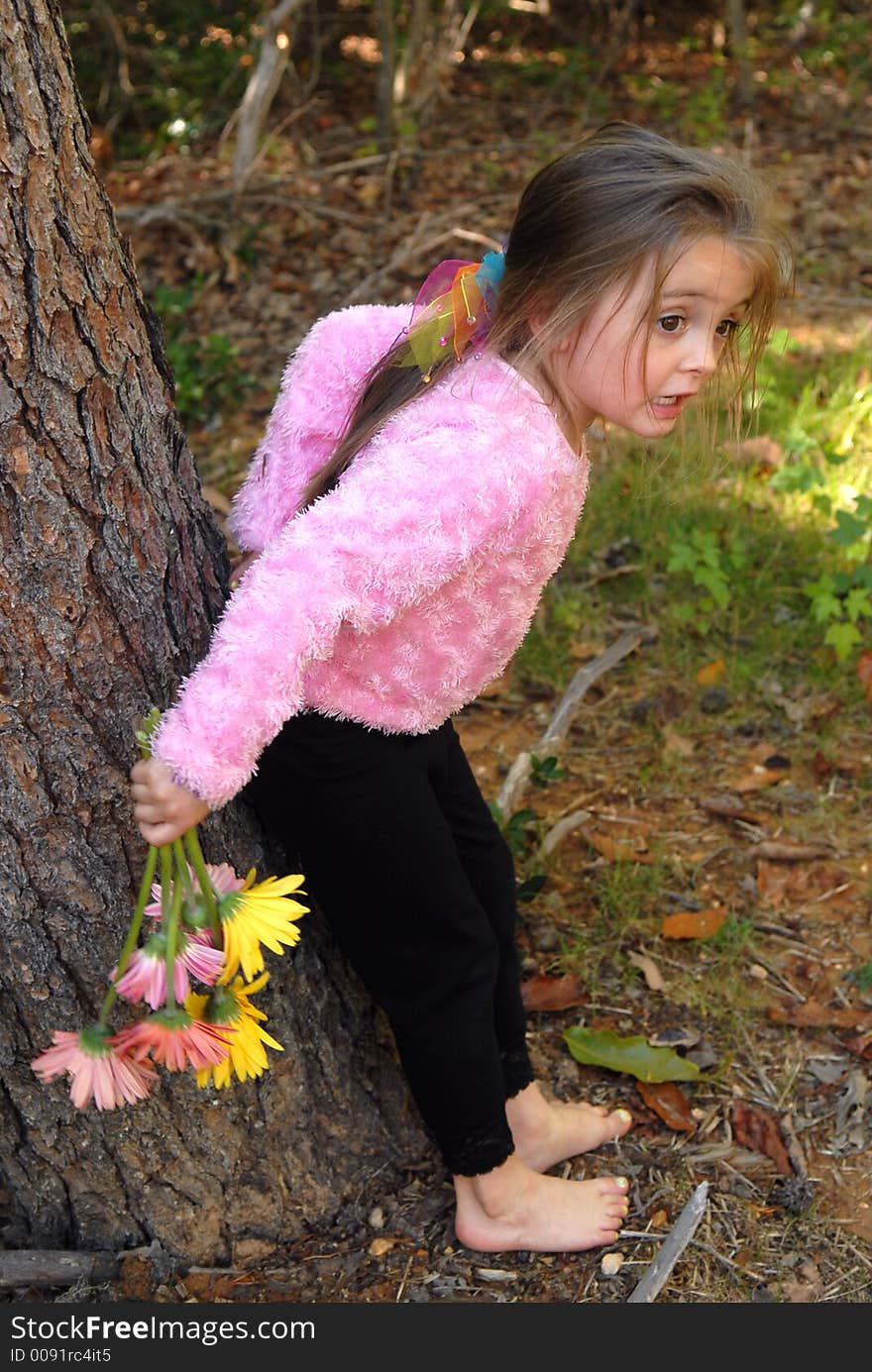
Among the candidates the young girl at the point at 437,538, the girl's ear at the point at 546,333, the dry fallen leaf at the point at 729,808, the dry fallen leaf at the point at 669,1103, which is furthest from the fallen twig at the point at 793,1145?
the girl's ear at the point at 546,333

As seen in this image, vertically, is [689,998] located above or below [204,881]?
below

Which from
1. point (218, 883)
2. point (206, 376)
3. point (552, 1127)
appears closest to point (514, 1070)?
point (552, 1127)

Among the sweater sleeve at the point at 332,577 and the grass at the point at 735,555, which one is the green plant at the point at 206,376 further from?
the sweater sleeve at the point at 332,577

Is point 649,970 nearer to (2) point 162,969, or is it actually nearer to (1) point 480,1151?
(1) point 480,1151

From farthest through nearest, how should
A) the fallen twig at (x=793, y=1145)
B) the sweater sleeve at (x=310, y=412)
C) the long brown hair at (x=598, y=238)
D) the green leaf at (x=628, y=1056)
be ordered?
the green leaf at (x=628, y=1056), the fallen twig at (x=793, y=1145), the sweater sleeve at (x=310, y=412), the long brown hair at (x=598, y=238)

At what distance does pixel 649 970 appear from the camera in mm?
2463

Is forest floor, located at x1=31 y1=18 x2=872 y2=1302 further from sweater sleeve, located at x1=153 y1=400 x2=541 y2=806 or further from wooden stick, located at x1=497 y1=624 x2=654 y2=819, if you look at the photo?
sweater sleeve, located at x1=153 y1=400 x2=541 y2=806

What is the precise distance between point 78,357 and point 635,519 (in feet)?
7.64

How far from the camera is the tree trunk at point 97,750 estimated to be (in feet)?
4.79

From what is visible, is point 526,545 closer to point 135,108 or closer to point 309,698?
point 309,698

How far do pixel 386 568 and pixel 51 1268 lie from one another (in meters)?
1.16

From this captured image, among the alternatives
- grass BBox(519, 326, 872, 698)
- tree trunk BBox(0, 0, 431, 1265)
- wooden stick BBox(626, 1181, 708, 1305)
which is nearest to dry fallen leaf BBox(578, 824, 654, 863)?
grass BBox(519, 326, 872, 698)

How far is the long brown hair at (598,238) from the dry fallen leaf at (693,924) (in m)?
1.19

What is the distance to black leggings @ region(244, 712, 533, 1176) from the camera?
1.74 m
